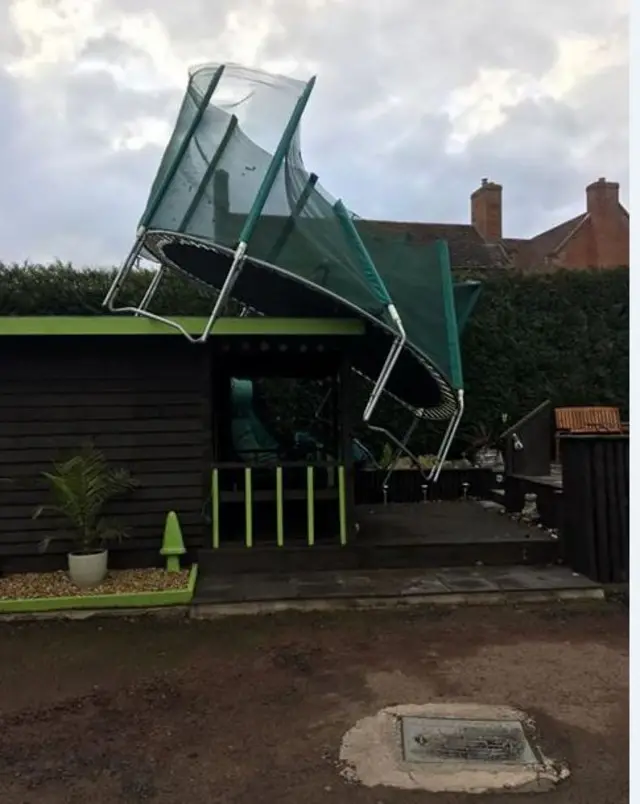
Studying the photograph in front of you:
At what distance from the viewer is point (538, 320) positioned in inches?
481

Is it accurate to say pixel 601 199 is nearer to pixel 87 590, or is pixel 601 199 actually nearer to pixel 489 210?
pixel 489 210

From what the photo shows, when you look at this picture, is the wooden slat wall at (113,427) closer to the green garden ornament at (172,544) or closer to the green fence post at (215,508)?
the green fence post at (215,508)

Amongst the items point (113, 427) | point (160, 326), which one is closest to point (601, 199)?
point (160, 326)

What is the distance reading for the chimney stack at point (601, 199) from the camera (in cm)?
2197

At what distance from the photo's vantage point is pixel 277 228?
563 cm

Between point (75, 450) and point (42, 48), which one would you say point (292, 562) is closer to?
point (75, 450)

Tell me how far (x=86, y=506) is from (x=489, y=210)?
1957cm

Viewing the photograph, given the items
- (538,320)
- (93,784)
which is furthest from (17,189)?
(93,784)

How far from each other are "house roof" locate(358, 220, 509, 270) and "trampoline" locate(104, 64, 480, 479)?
40.9ft

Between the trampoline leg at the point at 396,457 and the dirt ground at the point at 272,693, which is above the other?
the trampoline leg at the point at 396,457

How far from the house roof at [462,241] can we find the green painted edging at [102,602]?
14.3 m

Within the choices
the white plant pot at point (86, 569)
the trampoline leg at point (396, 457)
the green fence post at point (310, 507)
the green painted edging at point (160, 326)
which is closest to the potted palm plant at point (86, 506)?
→ the white plant pot at point (86, 569)

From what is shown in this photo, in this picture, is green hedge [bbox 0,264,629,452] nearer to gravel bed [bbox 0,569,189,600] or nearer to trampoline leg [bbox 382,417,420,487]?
trampoline leg [bbox 382,417,420,487]

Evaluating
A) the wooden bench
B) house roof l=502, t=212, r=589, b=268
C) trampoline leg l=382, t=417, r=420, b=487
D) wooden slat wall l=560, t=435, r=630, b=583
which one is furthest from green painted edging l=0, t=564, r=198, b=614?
house roof l=502, t=212, r=589, b=268
